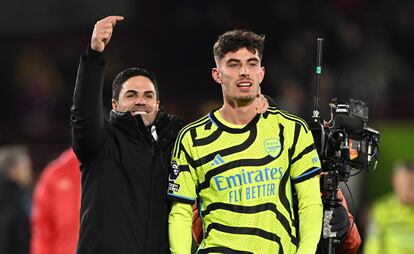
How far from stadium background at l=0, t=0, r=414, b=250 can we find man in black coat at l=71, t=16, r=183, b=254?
5.87 meters

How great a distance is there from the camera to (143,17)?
1580 centimetres

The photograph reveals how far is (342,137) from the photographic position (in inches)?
232

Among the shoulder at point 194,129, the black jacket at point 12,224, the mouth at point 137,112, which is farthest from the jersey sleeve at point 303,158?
the black jacket at point 12,224

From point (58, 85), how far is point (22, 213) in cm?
615

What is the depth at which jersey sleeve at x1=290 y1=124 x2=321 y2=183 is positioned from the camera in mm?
5555

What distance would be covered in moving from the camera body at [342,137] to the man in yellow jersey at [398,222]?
3647mm

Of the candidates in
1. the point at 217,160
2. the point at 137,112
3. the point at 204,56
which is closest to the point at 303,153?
the point at 217,160

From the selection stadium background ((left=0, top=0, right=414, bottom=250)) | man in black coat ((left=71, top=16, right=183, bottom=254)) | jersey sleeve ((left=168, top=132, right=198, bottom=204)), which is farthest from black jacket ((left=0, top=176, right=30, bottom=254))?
jersey sleeve ((left=168, top=132, right=198, bottom=204))

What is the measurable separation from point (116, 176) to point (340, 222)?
119cm

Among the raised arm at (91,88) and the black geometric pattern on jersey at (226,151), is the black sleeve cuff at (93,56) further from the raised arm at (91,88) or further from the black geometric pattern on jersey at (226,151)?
the black geometric pattern on jersey at (226,151)

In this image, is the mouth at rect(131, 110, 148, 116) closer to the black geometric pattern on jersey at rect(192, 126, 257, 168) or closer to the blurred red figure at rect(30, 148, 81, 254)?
the black geometric pattern on jersey at rect(192, 126, 257, 168)

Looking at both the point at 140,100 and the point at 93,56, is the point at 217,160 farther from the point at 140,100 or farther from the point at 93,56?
the point at 93,56

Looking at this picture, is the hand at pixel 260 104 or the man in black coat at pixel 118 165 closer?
the man in black coat at pixel 118 165

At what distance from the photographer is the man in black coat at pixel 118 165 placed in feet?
18.3
